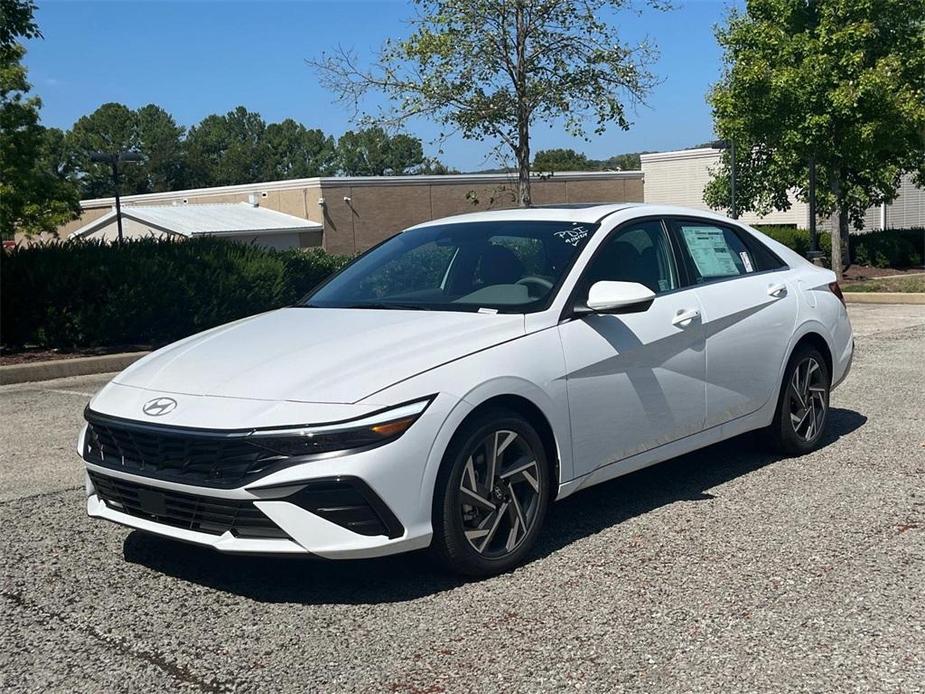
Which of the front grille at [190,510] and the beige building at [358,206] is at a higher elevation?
the beige building at [358,206]

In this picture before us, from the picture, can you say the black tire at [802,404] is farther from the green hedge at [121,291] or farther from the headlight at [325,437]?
the green hedge at [121,291]

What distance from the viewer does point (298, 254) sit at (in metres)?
17.3

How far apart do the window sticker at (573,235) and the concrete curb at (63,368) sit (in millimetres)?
8695

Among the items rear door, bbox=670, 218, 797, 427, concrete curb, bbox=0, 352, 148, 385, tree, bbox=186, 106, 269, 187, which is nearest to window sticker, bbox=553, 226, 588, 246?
rear door, bbox=670, 218, 797, 427

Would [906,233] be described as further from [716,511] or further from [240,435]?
[240,435]

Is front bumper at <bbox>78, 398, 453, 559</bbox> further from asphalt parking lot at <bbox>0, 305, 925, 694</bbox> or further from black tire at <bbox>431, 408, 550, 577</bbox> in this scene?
asphalt parking lot at <bbox>0, 305, 925, 694</bbox>

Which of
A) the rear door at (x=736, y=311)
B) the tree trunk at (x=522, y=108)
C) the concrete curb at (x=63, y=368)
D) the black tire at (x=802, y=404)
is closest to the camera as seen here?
the rear door at (x=736, y=311)

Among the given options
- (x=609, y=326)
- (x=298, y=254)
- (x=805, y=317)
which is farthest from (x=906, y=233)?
(x=609, y=326)

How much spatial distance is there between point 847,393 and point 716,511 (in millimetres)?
4142

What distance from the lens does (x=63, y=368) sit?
1271cm

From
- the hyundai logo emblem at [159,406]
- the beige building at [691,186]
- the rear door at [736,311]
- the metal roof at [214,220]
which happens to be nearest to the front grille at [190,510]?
the hyundai logo emblem at [159,406]

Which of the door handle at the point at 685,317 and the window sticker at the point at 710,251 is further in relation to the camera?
the window sticker at the point at 710,251

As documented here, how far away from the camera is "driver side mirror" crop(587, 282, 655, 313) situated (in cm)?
512

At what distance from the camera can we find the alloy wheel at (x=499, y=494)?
4.58 meters
